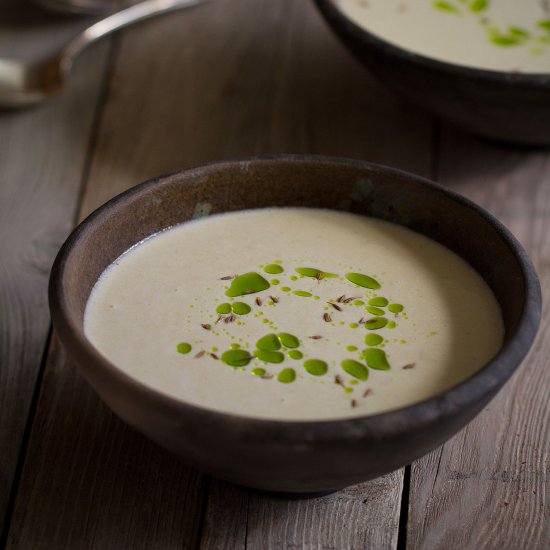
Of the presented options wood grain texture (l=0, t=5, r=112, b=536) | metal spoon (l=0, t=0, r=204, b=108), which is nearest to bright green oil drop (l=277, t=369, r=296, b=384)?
wood grain texture (l=0, t=5, r=112, b=536)

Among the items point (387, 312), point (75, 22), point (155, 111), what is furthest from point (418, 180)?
point (75, 22)

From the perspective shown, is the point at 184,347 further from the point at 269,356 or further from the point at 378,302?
the point at 378,302

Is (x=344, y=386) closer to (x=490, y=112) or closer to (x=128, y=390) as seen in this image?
(x=128, y=390)

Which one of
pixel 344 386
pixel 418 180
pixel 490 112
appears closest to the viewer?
pixel 344 386

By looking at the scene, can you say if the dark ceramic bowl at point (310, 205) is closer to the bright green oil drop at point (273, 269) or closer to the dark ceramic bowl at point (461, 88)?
the bright green oil drop at point (273, 269)

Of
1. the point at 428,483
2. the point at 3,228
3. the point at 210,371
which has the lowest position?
the point at 3,228

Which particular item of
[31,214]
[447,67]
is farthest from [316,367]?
[31,214]
